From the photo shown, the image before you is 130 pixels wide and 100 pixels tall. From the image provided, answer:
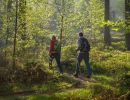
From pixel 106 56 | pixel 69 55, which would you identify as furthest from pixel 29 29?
pixel 106 56

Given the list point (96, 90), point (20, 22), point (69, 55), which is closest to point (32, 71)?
point (96, 90)

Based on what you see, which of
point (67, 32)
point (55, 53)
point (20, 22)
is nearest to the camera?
point (55, 53)

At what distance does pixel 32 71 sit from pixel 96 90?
13.8 ft

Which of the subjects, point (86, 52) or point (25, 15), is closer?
point (86, 52)

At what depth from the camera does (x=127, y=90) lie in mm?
11773

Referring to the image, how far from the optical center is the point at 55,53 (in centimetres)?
1822

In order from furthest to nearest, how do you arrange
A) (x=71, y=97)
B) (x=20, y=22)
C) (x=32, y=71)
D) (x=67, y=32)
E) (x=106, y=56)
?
(x=67, y=32) → (x=106, y=56) → (x=20, y=22) → (x=32, y=71) → (x=71, y=97)

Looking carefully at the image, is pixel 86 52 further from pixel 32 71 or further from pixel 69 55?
pixel 69 55

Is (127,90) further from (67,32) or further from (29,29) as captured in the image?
(67,32)

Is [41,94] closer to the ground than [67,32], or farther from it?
closer to the ground

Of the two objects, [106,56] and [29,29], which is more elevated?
Answer: [29,29]

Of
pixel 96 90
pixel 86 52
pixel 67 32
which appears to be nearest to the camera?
pixel 96 90

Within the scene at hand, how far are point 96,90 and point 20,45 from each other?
996cm

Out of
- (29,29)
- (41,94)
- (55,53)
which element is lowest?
(41,94)
